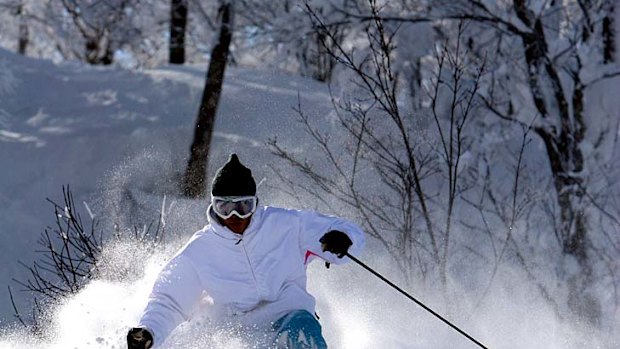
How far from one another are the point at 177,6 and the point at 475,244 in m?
8.73

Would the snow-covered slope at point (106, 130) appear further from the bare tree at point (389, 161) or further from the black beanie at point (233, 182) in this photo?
the black beanie at point (233, 182)

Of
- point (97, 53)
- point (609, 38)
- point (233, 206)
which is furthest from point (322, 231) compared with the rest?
point (97, 53)

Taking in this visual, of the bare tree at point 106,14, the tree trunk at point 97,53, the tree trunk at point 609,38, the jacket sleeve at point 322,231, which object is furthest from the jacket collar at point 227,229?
the tree trunk at point 97,53

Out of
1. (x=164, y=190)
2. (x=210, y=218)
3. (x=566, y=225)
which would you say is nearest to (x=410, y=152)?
(x=210, y=218)

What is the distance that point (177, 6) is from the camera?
18.4 meters

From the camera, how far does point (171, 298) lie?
16.5 feet

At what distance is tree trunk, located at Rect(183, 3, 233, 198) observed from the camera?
41.6 ft

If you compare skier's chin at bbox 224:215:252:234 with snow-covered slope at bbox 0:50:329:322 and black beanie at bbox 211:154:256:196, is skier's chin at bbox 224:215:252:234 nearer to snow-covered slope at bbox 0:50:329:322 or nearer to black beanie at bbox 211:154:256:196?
black beanie at bbox 211:154:256:196

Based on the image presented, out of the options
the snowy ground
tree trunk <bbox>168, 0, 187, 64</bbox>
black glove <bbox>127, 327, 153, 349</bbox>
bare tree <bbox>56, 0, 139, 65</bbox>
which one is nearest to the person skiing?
the snowy ground

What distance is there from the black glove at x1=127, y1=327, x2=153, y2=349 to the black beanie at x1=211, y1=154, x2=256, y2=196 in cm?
79

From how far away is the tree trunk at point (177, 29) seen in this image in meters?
18.6

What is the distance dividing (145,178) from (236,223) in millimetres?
7602

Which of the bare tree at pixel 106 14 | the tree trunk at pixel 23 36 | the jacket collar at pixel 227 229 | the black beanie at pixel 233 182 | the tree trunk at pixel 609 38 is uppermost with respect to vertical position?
the tree trunk at pixel 609 38

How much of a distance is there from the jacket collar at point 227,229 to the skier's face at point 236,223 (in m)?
0.01
